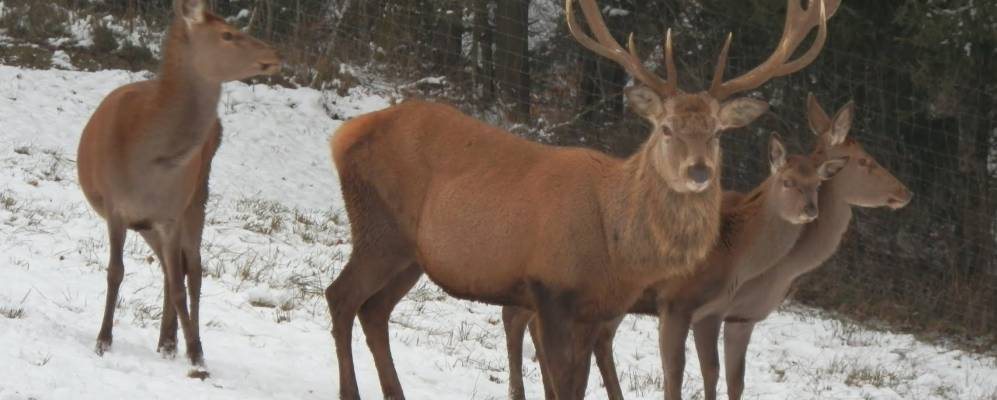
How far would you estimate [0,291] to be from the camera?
23.9ft

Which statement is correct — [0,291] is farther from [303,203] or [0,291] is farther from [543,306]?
[303,203]

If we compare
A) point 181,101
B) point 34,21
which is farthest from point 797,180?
point 34,21

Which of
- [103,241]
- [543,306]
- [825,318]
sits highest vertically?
[543,306]

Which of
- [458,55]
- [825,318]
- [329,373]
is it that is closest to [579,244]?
[329,373]

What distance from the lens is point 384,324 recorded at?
22.9ft

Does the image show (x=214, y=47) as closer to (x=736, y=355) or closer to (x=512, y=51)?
(x=736, y=355)

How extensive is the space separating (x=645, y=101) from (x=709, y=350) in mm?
1824

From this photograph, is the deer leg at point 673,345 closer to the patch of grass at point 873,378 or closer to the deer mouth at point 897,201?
the deer mouth at point 897,201

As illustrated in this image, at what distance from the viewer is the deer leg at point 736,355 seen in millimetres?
8141

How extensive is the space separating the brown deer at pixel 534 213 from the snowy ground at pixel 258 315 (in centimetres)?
79

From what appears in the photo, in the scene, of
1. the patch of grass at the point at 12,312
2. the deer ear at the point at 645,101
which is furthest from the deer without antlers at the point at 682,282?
the patch of grass at the point at 12,312

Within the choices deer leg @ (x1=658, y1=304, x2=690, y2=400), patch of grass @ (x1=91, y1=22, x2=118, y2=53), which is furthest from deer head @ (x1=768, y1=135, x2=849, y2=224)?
patch of grass @ (x1=91, y1=22, x2=118, y2=53)

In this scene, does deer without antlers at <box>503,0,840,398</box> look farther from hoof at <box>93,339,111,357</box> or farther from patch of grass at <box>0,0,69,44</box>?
patch of grass at <box>0,0,69,44</box>

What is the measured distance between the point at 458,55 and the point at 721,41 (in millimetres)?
2984
